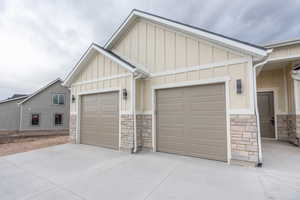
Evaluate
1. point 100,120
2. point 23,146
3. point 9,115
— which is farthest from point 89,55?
point 9,115

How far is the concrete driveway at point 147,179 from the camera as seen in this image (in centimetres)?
250

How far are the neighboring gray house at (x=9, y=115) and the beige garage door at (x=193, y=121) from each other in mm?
22475

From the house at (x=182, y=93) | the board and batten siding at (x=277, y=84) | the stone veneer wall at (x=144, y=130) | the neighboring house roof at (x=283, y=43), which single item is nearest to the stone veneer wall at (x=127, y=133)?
the house at (x=182, y=93)

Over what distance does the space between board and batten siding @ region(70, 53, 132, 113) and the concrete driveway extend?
2489 mm

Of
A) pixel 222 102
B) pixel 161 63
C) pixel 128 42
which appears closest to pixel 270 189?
pixel 222 102

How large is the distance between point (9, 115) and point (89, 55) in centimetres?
2080

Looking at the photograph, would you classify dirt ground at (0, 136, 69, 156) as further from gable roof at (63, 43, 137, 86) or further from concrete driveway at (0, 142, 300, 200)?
gable roof at (63, 43, 137, 86)

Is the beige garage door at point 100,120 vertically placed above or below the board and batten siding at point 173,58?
below

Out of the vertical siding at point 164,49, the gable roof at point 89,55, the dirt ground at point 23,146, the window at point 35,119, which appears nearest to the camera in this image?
the vertical siding at point 164,49

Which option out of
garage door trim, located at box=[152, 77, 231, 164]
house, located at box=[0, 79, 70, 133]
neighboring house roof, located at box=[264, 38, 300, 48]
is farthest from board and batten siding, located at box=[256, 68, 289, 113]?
house, located at box=[0, 79, 70, 133]

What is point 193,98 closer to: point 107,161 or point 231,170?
point 231,170

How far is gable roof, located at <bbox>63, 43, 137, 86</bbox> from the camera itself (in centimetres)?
545

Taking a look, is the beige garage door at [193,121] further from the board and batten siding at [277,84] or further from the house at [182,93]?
the board and batten siding at [277,84]

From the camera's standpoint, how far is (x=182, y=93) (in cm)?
497
